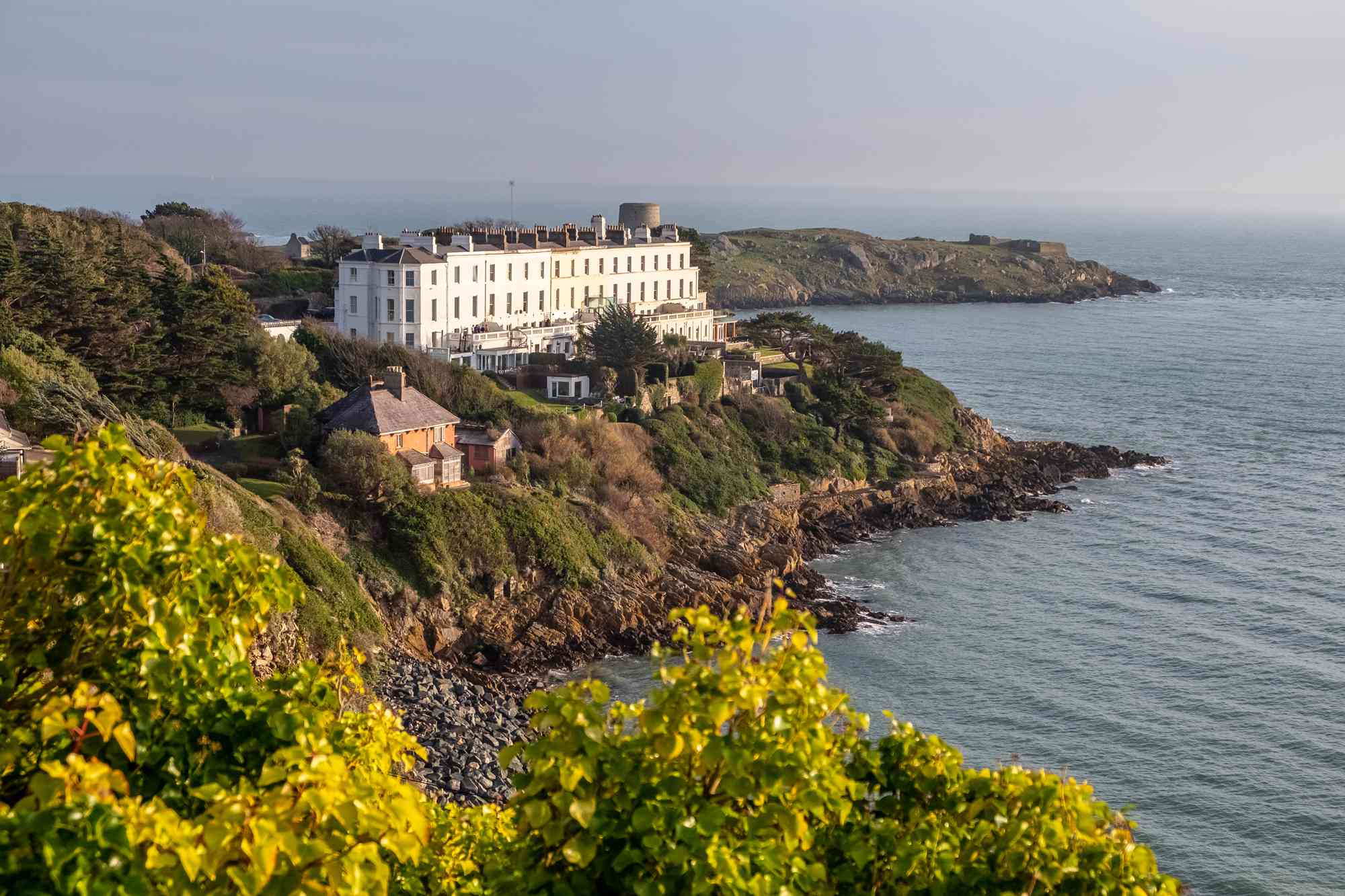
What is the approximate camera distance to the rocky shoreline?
30000 millimetres

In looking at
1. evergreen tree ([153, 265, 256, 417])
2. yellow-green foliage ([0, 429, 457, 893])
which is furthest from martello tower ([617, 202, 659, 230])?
yellow-green foliage ([0, 429, 457, 893])

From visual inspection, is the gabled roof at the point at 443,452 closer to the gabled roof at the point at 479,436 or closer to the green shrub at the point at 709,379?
the gabled roof at the point at 479,436

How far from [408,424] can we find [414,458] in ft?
4.28

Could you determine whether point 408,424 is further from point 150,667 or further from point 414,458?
point 150,667

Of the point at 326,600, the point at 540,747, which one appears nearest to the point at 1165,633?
the point at 326,600

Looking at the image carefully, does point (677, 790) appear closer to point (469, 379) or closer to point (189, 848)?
point (189, 848)

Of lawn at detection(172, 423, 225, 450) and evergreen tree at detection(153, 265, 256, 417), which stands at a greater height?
evergreen tree at detection(153, 265, 256, 417)

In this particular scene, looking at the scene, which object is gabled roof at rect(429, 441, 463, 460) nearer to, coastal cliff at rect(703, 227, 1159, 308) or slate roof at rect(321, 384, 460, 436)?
slate roof at rect(321, 384, 460, 436)

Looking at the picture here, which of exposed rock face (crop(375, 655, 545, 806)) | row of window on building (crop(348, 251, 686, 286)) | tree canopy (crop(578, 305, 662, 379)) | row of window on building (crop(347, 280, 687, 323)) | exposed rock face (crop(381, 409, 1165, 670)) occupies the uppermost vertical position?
row of window on building (crop(348, 251, 686, 286))

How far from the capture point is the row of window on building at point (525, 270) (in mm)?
55469

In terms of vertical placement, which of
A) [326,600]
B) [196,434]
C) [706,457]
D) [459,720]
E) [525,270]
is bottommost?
[459,720]

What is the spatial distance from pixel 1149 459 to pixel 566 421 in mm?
28246

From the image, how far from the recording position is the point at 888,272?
509 ft

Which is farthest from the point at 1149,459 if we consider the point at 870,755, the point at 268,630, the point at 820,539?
the point at 870,755
